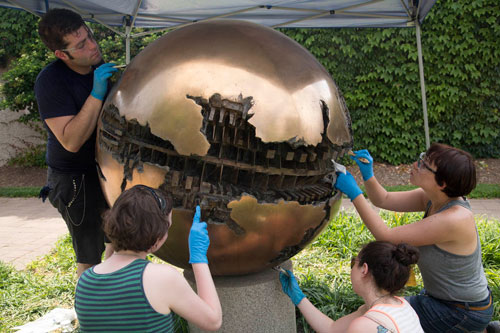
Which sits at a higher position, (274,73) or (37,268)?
(274,73)

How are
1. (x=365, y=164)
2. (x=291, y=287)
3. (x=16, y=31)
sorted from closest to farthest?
(x=291, y=287)
(x=365, y=164)
(x=16, y=31)

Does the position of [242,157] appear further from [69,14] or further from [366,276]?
[69,14]

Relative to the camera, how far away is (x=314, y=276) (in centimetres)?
392

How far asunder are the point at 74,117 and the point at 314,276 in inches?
96.0

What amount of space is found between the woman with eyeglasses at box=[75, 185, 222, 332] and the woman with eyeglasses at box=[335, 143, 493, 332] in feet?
3.61

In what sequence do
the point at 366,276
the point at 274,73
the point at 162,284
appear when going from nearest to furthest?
the point at 162,284, the point at 366,276, the point at 274,73

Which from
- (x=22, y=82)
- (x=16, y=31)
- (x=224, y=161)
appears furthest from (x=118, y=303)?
(x=16, y=31)

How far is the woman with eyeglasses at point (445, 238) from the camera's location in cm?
227

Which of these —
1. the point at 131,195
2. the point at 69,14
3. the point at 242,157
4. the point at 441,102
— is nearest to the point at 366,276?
Result: the point at 242,157

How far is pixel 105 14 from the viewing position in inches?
181

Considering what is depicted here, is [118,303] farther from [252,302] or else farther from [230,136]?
[252,302]

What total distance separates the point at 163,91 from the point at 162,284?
0.89m

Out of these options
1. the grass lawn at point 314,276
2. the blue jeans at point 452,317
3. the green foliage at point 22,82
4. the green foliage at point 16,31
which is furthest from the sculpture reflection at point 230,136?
the green foliage at point 16,31

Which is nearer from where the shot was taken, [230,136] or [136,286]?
[136,286]
